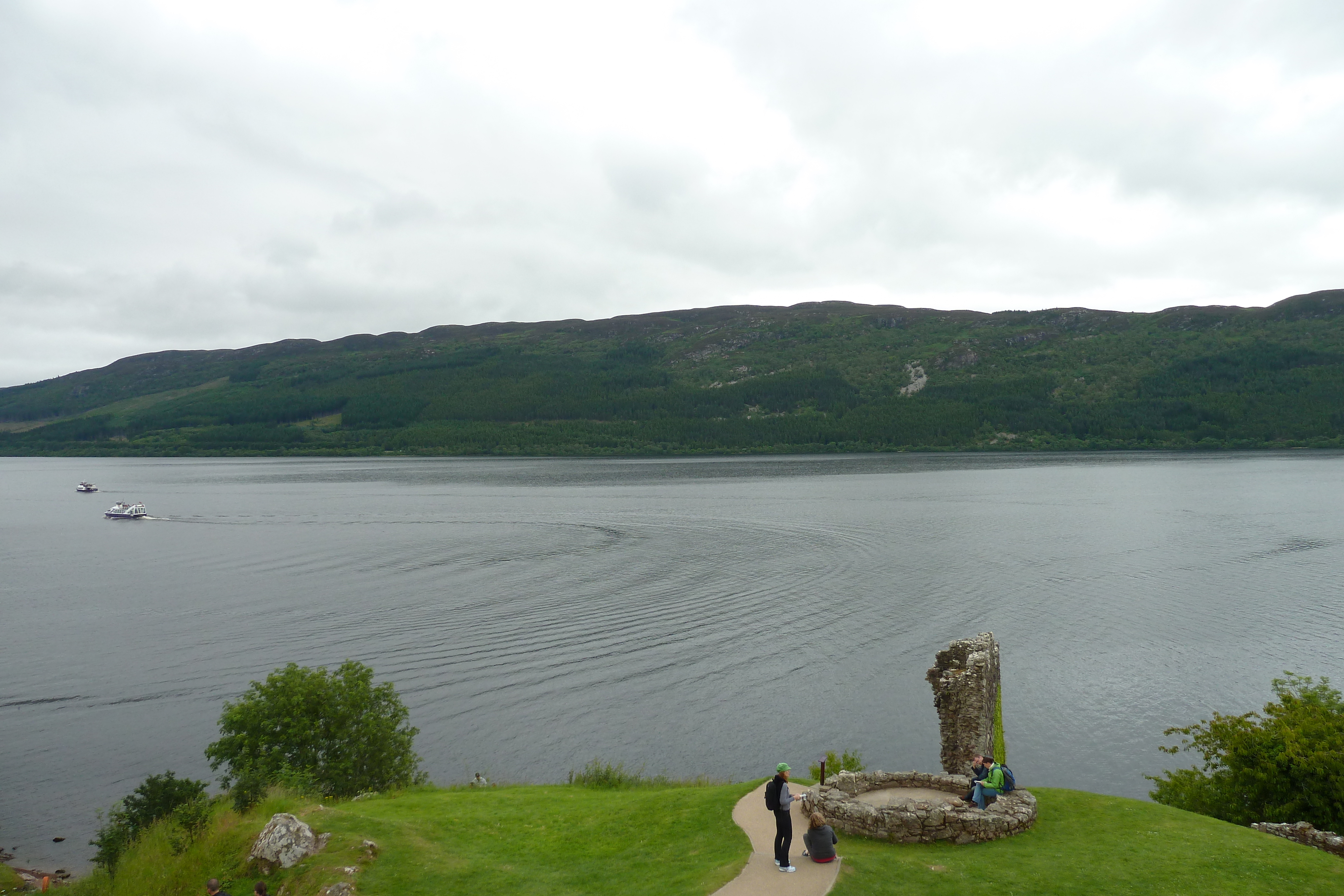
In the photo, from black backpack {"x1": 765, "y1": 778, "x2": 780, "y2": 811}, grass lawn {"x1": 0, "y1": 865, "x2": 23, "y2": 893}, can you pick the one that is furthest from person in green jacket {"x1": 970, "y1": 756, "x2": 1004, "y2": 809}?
grass lawn {"x1": 0, "y1": 865, "x2": 23, "y2": 893}

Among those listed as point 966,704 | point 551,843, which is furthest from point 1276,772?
point 551,843

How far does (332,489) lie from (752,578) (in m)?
126

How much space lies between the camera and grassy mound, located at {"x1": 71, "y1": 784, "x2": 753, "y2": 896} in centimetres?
1784

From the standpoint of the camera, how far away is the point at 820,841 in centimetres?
1753

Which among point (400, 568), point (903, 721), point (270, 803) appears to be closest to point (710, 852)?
point (270, 803)

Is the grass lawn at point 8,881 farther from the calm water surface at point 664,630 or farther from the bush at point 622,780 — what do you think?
the bush at point 622,780

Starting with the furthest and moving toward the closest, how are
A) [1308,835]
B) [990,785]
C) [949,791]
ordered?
[949,791], [990,785], [1308,835]

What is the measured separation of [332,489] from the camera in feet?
549

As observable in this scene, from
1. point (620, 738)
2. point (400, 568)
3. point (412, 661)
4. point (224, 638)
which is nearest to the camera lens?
point (620, 738)

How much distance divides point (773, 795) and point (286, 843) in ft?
38.0

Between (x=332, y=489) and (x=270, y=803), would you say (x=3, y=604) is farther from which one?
(x=332, y=489)

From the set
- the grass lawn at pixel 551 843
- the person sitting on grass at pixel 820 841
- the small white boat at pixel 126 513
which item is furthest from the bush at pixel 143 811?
the small white boat at pixel 126 513

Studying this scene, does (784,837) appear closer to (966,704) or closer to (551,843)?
(551,843)

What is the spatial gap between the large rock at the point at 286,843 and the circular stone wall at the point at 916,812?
1232 cm
